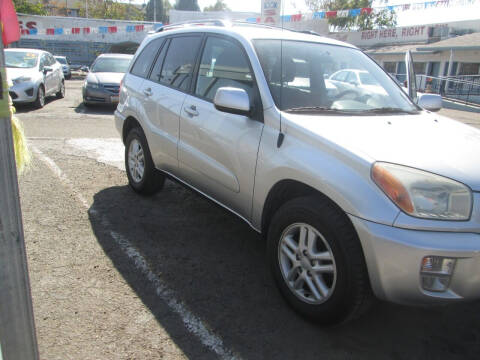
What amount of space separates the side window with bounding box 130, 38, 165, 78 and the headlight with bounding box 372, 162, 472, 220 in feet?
10.6

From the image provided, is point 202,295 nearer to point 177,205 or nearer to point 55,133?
point 177,205

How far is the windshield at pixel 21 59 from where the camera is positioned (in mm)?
10867

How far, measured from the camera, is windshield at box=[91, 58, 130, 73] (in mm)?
12328

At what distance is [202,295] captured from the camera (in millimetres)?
2910

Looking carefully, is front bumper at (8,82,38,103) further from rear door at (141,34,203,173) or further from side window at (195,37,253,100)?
side window at (195,37,253,100)

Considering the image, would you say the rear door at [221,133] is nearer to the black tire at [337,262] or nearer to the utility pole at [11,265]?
the black tire at [337,262]

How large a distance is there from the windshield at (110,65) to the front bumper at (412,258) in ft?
37.8

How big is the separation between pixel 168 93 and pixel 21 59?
29.4ft

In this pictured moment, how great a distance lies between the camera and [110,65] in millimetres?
12484

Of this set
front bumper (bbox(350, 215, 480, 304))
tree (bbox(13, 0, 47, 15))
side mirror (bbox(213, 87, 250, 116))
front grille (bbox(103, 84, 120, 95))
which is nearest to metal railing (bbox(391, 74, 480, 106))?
front grille (bbox(103, 84, 120, 95))

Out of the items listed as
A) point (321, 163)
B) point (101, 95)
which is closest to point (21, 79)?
point (101, 95)

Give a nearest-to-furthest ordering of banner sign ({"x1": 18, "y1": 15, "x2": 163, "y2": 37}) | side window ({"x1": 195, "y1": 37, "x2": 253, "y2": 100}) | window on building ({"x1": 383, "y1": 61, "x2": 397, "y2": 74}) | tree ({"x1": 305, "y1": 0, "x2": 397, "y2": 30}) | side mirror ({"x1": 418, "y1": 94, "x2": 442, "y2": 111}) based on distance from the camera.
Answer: side window ({"x1": 195, "y1": 37, "x2": 253, "y2": 100})
side mirror ({"x1": 418, "y1": 94, "x2": 442, "y2": 111})
banner sign ({"x1": 18, "y1": 15, "x2": 163, "y2": 37})
window on building ({"x1": 383, "y1": 61, "x2": 397, "y2": 74})
tree ({"x1": 305, "y1": 0, "x2": 397, "y2": 30})

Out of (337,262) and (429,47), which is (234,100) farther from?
(429,47)

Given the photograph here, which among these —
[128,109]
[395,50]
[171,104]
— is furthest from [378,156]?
[395,50]
